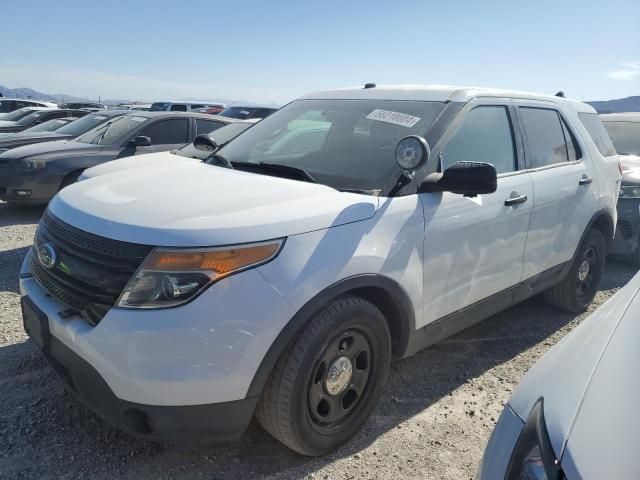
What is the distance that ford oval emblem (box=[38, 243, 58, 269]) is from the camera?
7.93ft

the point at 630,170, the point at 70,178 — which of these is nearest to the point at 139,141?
the point at 70,178

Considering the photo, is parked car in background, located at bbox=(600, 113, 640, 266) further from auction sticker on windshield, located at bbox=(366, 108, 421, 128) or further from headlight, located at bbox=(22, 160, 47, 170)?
headlight, located at bbox=(22, 160, 47, 170)

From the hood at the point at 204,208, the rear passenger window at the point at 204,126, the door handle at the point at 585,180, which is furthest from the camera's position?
the rear passenger window at the point at 204,126

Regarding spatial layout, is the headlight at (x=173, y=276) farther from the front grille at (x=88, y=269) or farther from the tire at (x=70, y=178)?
the tire at (x=70, y=178)

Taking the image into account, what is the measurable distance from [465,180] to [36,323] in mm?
2168

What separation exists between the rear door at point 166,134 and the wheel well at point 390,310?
634cm

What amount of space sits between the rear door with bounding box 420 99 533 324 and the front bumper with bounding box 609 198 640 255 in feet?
10.3

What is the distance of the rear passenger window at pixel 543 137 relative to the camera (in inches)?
145

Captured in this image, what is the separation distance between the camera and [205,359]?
2027 mm

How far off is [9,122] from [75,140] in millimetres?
7627

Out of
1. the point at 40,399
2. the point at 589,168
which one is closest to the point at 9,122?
the point at 40,399

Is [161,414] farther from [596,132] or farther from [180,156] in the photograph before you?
[596,132]

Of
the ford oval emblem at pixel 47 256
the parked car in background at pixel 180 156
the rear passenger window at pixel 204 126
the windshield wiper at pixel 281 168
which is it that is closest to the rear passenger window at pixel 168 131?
the rear passenger window at pixel 204 126

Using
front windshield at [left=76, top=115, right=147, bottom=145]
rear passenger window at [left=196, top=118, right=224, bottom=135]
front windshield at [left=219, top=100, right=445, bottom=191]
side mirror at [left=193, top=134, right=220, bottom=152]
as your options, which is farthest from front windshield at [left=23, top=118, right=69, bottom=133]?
front windshield at [left=219, top=100, right=445, bottom=191]
